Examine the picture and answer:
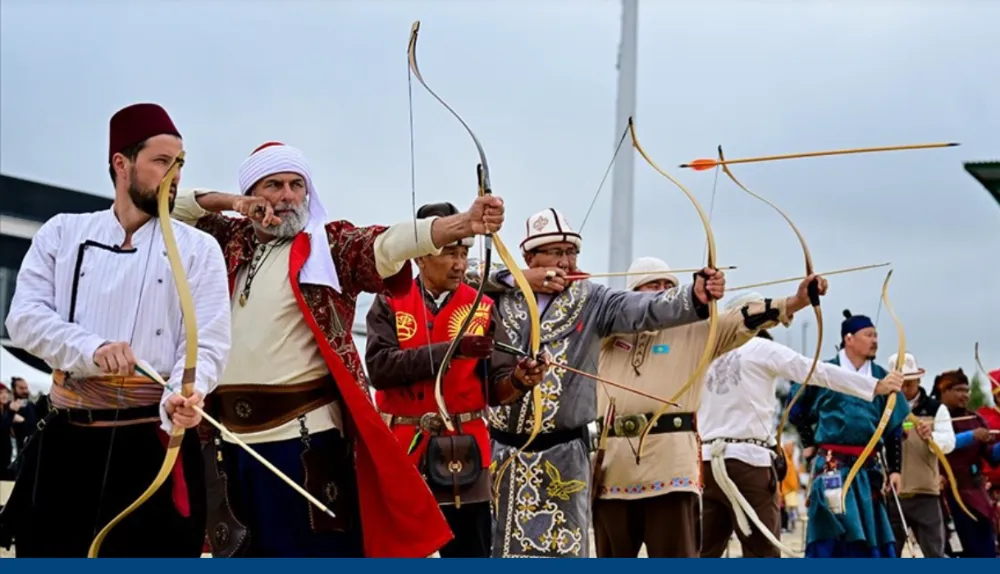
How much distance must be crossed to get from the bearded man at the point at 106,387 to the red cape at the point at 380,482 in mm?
428

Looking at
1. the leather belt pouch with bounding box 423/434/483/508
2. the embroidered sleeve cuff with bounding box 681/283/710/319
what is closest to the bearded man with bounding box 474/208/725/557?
the embroidered sleeve cuff with bounding box 681/283/710/319

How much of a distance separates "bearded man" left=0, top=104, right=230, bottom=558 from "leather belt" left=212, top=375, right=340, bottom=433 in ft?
1.14

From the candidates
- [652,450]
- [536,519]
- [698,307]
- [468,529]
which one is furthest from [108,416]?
[652,450]

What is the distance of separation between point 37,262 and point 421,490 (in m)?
1.19

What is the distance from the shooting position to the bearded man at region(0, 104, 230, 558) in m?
3.71

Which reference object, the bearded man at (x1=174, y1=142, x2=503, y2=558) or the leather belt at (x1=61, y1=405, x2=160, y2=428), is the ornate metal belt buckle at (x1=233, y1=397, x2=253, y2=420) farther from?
the leather belt at (x1=61, y1=405, x2=160, y2=428)

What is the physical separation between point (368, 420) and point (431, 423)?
1070 mm

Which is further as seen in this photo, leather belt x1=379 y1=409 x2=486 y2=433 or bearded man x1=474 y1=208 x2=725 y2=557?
bearded man x1=474 y1=208 x2=725 y2=557

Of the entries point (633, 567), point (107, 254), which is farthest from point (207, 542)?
point (633, 567)

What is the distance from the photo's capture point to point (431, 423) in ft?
17.2

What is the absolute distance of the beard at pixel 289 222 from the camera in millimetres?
4320

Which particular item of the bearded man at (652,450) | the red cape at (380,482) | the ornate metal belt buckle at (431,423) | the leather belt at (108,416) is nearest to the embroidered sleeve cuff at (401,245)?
the red cape at (380,482)

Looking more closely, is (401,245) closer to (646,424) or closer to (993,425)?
(646,424)

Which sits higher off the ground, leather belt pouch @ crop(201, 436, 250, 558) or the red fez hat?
the red fez hat
